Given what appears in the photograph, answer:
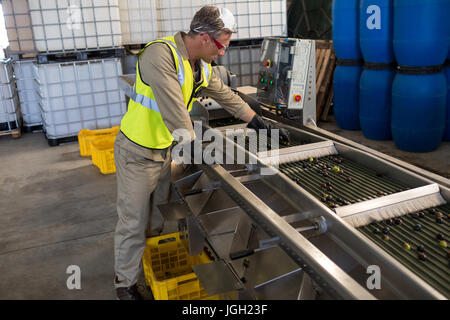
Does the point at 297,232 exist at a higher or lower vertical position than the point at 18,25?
lower

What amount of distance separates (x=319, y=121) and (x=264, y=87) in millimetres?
3824

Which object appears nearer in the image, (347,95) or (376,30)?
(376,30)

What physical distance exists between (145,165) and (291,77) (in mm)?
1435

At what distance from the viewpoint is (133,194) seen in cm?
237

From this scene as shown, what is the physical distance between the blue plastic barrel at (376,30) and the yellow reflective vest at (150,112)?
366cm

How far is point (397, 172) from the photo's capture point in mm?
2205

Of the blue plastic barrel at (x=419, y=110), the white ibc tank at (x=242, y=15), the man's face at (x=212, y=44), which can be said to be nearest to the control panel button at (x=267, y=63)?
the man's face at (x=212, y=44)

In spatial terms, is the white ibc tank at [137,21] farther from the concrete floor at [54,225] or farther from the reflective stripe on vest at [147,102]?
the reflective stripe on vest at [147,102]

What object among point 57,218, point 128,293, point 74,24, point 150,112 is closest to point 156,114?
point 150,112

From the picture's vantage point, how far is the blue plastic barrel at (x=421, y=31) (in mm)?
4562

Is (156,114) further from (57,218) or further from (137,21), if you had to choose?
(137,21)

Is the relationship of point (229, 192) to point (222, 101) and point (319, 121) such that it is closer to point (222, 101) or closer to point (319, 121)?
point (222, 101)

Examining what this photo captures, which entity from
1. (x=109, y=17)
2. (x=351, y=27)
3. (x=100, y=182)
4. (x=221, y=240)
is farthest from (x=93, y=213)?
(x=351, y=27)

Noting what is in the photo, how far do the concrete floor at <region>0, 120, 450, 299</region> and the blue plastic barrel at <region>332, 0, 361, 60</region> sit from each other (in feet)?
3.92
